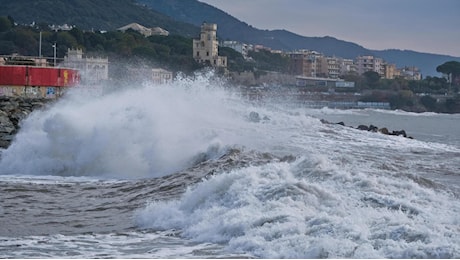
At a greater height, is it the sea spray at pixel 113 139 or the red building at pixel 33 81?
the red building at pixel 33 81

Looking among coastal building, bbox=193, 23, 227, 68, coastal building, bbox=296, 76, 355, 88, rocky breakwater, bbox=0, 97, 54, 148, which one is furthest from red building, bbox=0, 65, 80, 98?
coastal building, bbox=296, 76, 355, 88

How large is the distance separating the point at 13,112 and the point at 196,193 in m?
14.8

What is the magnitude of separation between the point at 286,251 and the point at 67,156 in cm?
1118

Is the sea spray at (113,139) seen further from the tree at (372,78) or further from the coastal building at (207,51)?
the tree at (372,78)

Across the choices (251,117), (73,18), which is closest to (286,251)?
(251,117)

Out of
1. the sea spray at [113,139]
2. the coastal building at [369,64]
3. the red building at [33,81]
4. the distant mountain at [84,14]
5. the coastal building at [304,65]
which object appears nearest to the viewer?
the sea spray at [113,139]

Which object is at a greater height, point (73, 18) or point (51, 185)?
point (73, 18)

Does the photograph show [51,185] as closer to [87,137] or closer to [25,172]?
[25,172]

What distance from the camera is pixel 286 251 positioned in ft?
26.8

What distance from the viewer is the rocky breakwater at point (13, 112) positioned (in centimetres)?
2179

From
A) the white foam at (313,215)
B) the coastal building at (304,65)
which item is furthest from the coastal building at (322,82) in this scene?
the white foam at (313,215)

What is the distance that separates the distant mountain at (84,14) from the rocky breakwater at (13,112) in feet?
382

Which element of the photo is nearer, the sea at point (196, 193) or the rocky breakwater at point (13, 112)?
the sea at point (196, 193)

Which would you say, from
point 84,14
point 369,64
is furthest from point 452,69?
point 84,14
